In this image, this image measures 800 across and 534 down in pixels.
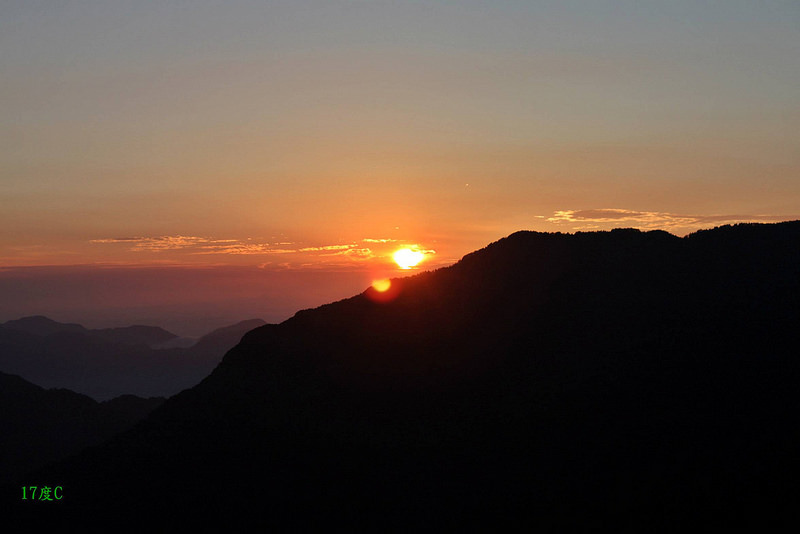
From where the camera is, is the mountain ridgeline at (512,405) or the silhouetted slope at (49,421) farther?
the silhouetted slope at (49,421)

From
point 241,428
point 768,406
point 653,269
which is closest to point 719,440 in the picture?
point 768,406

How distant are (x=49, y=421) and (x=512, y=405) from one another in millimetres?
82134

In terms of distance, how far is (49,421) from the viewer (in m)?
99.7

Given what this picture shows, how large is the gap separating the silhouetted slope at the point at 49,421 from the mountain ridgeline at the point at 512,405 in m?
35.2

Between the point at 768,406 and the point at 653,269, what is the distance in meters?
17.5

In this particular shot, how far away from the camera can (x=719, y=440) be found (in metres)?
36.9

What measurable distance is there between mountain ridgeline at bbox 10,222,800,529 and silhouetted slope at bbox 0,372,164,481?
116 ft

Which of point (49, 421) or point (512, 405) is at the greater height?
point (512, 405)

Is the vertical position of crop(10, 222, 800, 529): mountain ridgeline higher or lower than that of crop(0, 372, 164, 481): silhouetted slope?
higher

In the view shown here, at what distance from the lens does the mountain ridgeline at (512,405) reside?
36812 millimetres

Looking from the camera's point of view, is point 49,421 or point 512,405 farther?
point 49,421

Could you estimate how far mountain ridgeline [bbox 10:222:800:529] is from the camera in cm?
3681

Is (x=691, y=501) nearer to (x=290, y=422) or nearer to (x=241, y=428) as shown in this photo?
(x=290, y=422)

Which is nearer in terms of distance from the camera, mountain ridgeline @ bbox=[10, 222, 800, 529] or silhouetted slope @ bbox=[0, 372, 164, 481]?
mountain ridgeline @ bbox=[10, 222, 800, 529]
